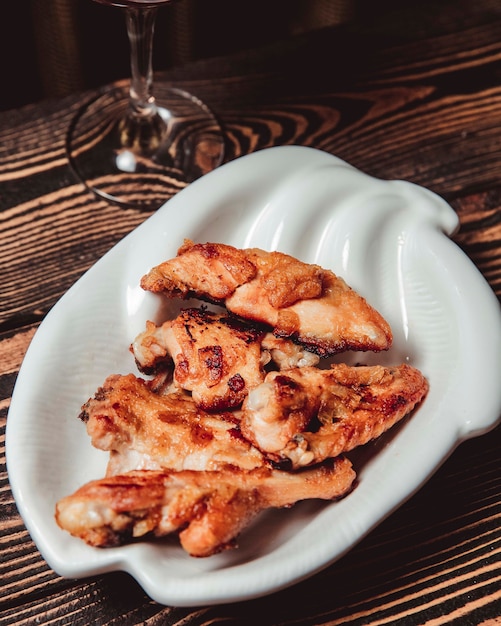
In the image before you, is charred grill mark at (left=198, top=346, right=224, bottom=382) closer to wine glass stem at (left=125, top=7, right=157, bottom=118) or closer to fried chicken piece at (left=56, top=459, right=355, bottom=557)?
fried chicken piece at (left=56, top=459, right=355, bottom=557)

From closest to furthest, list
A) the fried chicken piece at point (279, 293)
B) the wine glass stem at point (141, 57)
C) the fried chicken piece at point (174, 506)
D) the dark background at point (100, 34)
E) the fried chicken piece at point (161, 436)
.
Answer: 1. the fried chicken piece at point (174, 506)
2. the fried chicken piece at point (161, 436)
3. the fried chicken piece at point (279, 293)
4. the wine glass stem at point (141, 57)
5. the dark background at point (100, 34)

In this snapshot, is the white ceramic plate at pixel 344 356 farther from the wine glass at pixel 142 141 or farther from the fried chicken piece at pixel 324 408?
the wine glass at pixel 142 141

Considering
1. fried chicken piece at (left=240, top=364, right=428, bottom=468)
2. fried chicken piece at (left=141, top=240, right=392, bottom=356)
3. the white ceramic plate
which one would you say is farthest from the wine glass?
fried chicken piece at (left=240, top=364, right=428, bottom=468)

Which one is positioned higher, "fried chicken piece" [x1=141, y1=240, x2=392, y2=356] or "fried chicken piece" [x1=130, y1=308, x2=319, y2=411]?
"fried chicken piece" [x1=141, y1=240, x2=392, y2=356]

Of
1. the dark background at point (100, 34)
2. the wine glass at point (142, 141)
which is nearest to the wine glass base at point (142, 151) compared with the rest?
the wine glass at point (142, 141)

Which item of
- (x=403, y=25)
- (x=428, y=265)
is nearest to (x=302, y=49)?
(x=403, y=25)

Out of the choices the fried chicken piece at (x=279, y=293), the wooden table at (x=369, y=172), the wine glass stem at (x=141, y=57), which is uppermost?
the wine glass stem at (x=141, y=57)

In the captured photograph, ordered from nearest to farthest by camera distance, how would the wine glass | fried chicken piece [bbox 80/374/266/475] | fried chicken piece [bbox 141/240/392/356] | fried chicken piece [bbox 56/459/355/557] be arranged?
1. fried chicken piece [bbox 56/459/355/557]
2. fried chicken piece [bbox 80/374/266/475]
3. fried chicken piece [bbox 141/240/392/356]
4. the wine glass

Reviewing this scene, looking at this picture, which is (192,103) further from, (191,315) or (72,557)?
(72,557)
